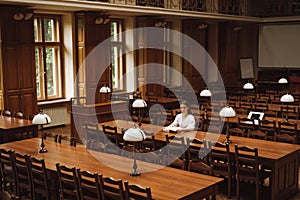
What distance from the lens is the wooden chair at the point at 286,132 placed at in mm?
8086

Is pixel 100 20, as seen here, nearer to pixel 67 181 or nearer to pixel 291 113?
pixel 291 113

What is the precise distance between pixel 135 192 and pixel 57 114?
31.8 ft

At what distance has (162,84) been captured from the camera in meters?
17.1

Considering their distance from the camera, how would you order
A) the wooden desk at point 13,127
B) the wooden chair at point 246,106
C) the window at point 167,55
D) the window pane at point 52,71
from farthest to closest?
1. the window at point 167,55
2. the window pane at point 52,71
3. the wooden chair at point 246,106
4. the wooden desk at point 13,127

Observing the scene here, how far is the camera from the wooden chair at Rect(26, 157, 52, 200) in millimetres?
6086

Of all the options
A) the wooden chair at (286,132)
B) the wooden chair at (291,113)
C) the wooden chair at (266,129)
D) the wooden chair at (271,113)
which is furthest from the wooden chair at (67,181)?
the wooden chair at (271,113)

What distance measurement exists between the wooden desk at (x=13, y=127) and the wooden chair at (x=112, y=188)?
4575 mm

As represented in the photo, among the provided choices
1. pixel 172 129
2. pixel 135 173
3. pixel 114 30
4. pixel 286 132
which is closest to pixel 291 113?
pixel 286 132

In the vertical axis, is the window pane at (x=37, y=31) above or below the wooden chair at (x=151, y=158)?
above

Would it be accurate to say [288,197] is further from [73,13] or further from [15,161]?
[73,13]

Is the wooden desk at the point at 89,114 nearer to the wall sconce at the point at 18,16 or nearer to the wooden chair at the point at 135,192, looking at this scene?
the wall sconce at the point at 18,16

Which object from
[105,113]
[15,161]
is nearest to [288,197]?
[15,161]

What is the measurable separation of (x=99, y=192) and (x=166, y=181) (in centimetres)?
88

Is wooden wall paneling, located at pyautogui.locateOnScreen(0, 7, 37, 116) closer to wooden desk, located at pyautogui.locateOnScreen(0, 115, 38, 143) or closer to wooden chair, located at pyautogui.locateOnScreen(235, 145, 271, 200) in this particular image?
wooden desk, located at pyautogui.locateOnScreen(0, 115, 38, 143)
